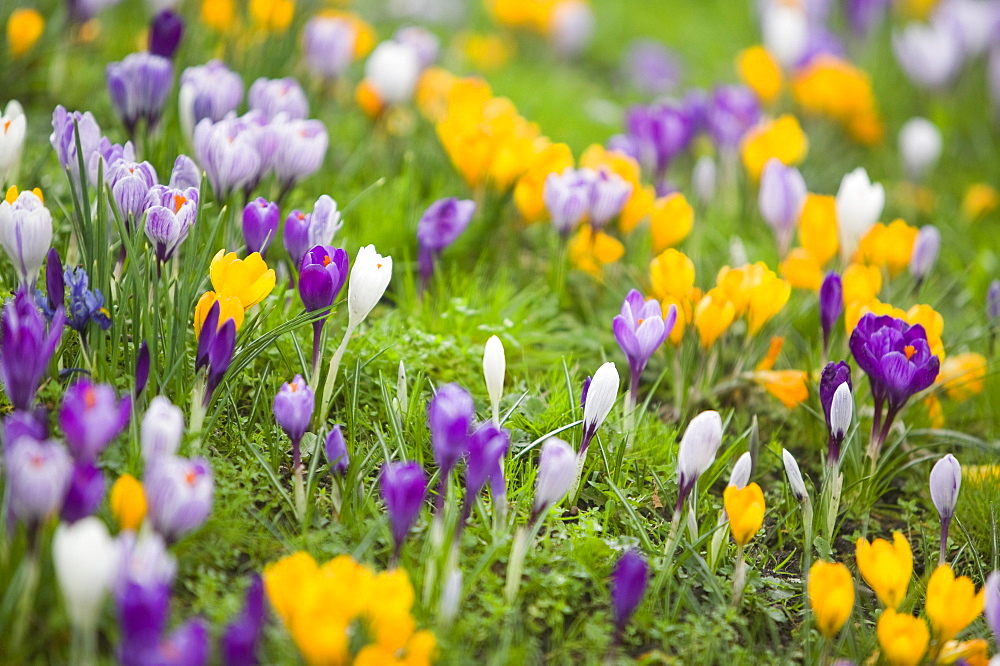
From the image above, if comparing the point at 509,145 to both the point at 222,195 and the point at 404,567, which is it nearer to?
the point at 222,195

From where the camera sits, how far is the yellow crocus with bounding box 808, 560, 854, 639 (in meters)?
1.61

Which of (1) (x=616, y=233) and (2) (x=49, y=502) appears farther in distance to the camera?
(1) (x=616, y=233)

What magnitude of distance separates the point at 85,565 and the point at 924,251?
2560mm

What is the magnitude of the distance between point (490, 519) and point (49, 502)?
0.93 metres

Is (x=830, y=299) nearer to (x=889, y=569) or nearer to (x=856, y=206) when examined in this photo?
(x=856, y=206)

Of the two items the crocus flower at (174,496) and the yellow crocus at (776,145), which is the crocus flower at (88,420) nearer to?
the crocus flower at (174,496)

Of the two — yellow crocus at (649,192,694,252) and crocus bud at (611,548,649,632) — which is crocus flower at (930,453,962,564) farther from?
yellow crocus at (649,192,694,252)

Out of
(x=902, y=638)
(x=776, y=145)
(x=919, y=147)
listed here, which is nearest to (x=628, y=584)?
(x=902, y=638)

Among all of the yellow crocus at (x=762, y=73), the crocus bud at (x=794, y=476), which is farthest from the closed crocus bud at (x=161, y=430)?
the yellow crocus at (x=762, y=73)

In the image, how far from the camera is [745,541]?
180 centimetres

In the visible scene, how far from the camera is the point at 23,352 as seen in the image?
156 centimetres

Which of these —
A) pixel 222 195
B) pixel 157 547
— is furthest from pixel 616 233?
pixel 157 547

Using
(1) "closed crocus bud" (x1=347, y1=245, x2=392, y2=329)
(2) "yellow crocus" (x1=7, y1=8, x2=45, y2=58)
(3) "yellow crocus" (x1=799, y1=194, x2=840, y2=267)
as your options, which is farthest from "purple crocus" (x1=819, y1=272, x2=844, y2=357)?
(2) "yellow crocus" (x1=7, y1=8, x2=45, y2=58)

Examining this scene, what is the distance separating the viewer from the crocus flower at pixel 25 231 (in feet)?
5.80
